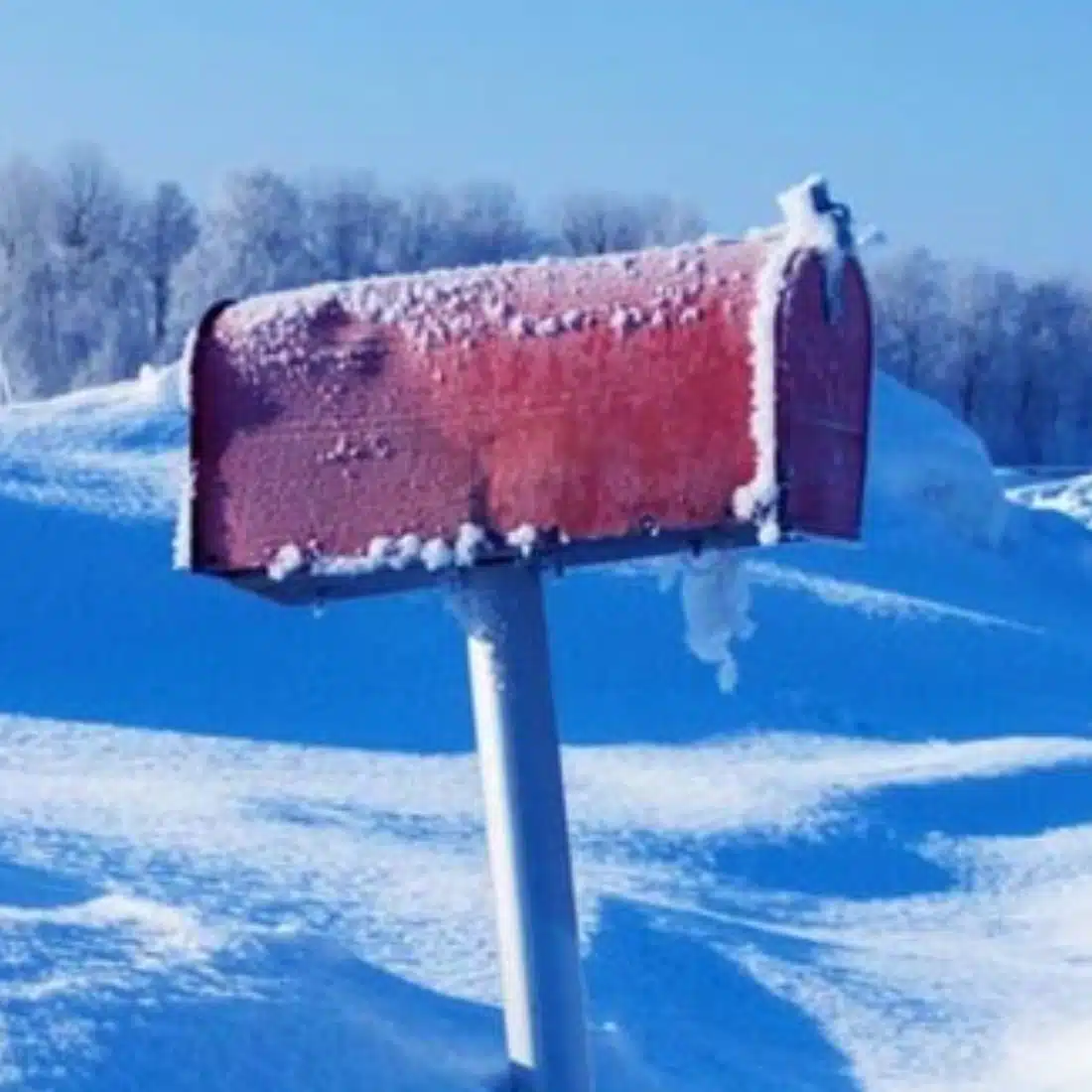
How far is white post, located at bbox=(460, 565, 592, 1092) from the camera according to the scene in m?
2.55

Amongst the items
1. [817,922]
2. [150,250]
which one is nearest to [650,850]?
[817,922]

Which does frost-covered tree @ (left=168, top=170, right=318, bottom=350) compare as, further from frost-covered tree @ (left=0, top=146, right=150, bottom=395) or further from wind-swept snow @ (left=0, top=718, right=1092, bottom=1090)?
wind-swept snow @ (left=0, top=718, right=1092, bottom=1090)

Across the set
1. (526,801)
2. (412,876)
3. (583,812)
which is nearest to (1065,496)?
(583,812)

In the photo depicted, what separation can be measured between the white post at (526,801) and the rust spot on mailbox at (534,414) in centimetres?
11

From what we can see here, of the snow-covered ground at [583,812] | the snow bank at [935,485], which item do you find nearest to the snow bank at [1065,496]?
the snow bank at [935,485]

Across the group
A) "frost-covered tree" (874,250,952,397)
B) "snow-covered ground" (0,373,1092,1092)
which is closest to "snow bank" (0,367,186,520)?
"snow-covered ground" (0,373,1092,1092)

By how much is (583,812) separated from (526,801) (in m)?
9.30

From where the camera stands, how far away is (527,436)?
2375 millimetres

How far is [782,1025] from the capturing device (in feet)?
24.3

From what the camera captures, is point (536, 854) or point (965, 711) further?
point (965, 711)

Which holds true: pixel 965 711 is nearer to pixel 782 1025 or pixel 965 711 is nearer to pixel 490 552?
pixel 782 1025

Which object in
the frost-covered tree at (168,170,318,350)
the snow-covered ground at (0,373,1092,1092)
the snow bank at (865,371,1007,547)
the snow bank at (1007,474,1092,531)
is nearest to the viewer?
the snow-covered ground at (0,373,1092,1092)

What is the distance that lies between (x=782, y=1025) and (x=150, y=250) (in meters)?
44.3

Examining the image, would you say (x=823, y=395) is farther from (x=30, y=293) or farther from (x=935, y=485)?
(x=30, y=293)
